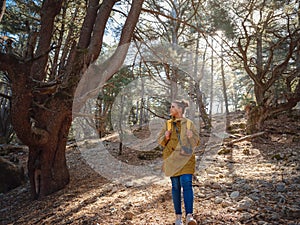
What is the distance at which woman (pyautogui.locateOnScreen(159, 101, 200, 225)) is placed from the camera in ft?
9.09

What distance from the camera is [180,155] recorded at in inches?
114

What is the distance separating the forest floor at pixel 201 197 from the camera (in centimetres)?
314

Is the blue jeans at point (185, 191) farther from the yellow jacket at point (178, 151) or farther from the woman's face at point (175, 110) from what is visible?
the woman's face at point (175, 110)

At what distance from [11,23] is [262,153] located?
8138mm

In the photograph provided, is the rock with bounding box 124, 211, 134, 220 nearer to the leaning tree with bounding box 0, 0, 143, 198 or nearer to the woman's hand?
the woman's hand

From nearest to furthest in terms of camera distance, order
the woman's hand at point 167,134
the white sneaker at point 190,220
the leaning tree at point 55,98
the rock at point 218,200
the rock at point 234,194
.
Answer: the white sneaker at point 190,220, the woman's hand at point 167,134, the rock at point 218,200, the rock at point 234,194, the leaning tree at point 55,98

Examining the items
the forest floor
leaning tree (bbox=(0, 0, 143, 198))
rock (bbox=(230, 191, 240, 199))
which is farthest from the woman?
leaning tree (bbox=(0, 0, 143, 198))

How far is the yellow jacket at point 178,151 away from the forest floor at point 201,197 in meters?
0.75

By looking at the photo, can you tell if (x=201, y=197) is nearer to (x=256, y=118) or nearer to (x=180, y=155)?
(x=180, y=155)

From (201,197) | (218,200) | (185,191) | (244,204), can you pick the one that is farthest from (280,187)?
(185,191)

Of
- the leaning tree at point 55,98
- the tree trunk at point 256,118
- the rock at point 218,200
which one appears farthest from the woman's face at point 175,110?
the tree trunk at point 256,118

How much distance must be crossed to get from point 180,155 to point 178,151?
0.06 m

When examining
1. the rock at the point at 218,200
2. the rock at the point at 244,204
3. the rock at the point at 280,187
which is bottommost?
the rock at the point at 218,200

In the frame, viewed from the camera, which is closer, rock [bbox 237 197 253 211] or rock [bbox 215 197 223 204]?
rock [bbox 237 197 253 211]
